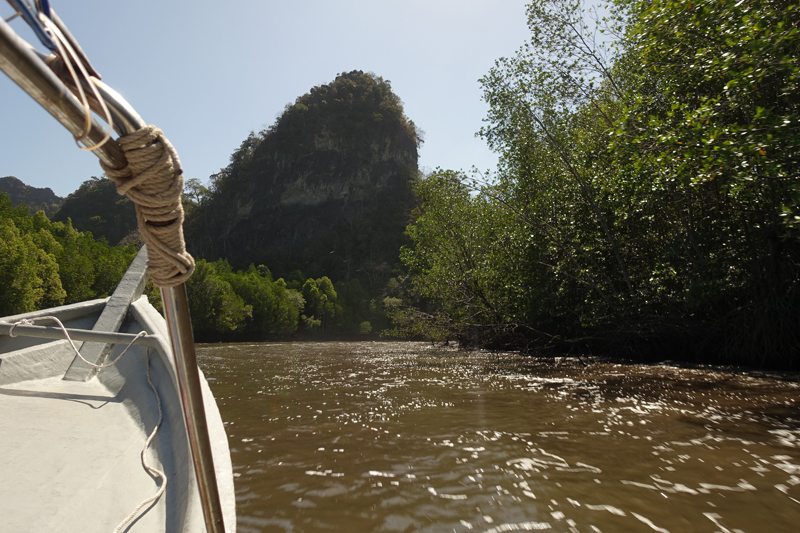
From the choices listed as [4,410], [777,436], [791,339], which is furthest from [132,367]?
[791,339]

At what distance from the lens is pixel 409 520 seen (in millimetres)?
2764

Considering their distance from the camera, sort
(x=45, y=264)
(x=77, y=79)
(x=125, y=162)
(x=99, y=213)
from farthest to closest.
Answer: (x=99, y=213)
(x=45, y=264)
(x=125, y=162)
(x=77, y=79)

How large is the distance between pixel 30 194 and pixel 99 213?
60.3m

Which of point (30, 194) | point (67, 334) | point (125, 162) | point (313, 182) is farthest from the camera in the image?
point (30, 194)

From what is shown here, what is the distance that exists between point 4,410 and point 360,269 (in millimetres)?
77711

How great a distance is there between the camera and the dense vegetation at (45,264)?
25.7 metres

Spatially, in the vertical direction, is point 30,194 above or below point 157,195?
above

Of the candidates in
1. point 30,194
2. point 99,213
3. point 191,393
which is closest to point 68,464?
point 191,393

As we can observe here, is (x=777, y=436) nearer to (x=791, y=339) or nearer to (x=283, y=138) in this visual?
(x=791, y=339)

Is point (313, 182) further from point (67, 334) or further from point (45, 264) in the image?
point (67, 334)

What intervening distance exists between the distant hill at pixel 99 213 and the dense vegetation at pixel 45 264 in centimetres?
4152

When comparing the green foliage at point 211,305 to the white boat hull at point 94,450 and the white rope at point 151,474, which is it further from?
the white rope at point 151,474

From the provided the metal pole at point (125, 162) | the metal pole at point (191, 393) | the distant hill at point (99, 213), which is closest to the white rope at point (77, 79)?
the metal pole at point (125, 162)

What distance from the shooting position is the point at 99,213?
8206 centimetres
